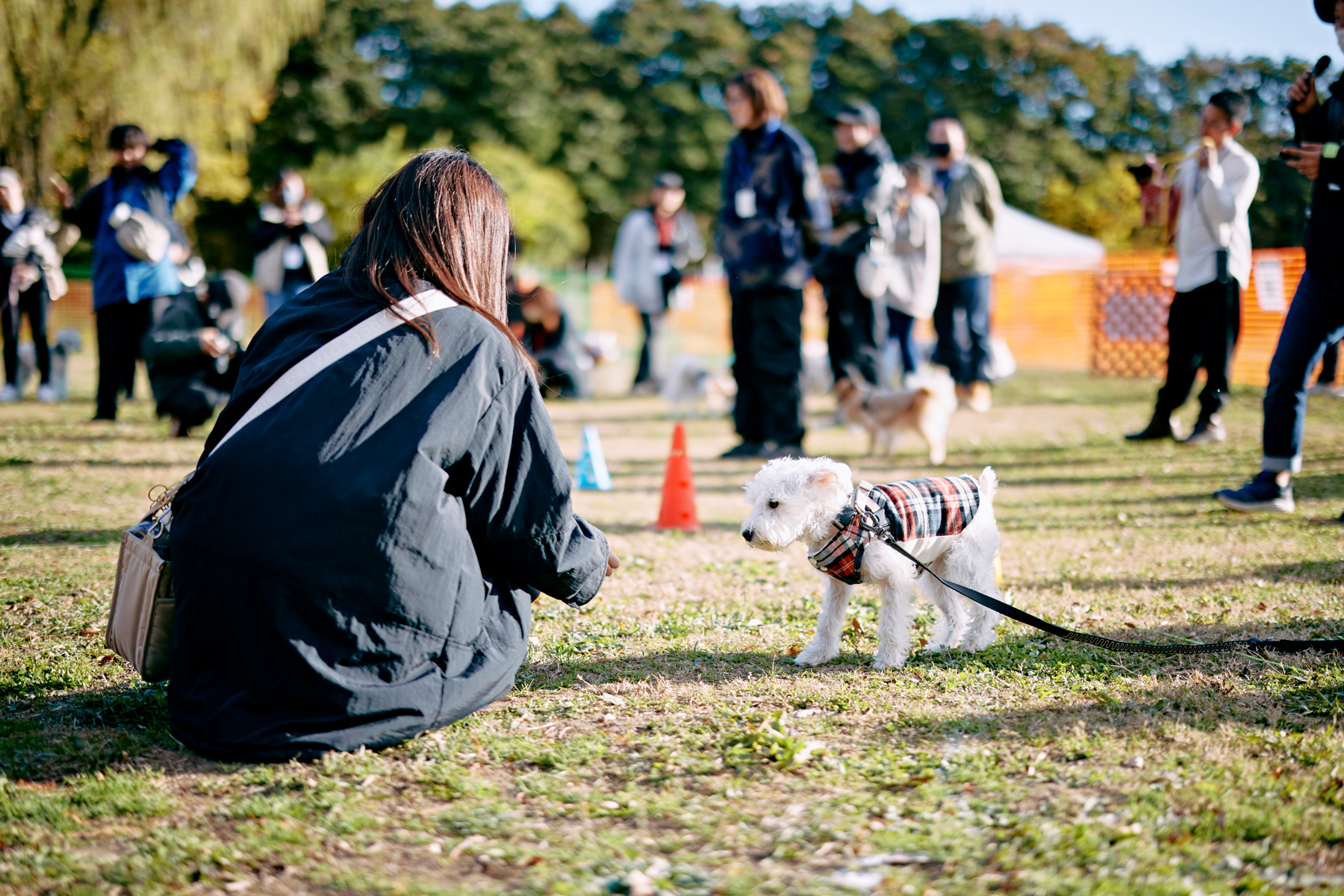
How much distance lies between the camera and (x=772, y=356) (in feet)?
25.5

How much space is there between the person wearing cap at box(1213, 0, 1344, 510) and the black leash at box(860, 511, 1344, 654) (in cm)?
233

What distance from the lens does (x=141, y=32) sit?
50.1 ft

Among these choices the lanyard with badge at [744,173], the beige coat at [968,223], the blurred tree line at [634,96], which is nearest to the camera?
the lanyard with badge at [744,173]

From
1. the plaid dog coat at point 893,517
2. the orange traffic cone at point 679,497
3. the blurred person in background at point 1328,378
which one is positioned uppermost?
the blurred person in background at point 1328,378

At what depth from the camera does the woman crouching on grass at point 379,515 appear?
2521 mm

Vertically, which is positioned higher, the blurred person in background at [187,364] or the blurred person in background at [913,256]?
the blurred person in background at [913,256]

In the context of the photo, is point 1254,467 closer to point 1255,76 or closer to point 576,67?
point 1255,76

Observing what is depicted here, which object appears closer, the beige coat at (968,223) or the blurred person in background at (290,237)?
the beige coat at (968,223)

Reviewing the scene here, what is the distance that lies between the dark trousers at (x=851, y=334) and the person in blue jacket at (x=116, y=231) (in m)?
6.14

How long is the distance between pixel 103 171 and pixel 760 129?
15.1 m

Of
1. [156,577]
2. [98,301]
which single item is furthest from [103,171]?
[156,577]

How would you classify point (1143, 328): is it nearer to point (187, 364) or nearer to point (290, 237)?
point (290, 237)

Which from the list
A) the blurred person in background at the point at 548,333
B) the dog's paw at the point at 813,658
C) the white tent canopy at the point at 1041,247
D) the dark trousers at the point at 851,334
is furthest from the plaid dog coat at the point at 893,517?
the white tent canopy at the point at 1041,247

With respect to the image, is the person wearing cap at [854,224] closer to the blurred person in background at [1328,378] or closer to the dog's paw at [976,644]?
the blurred person in background at [1328,378]
